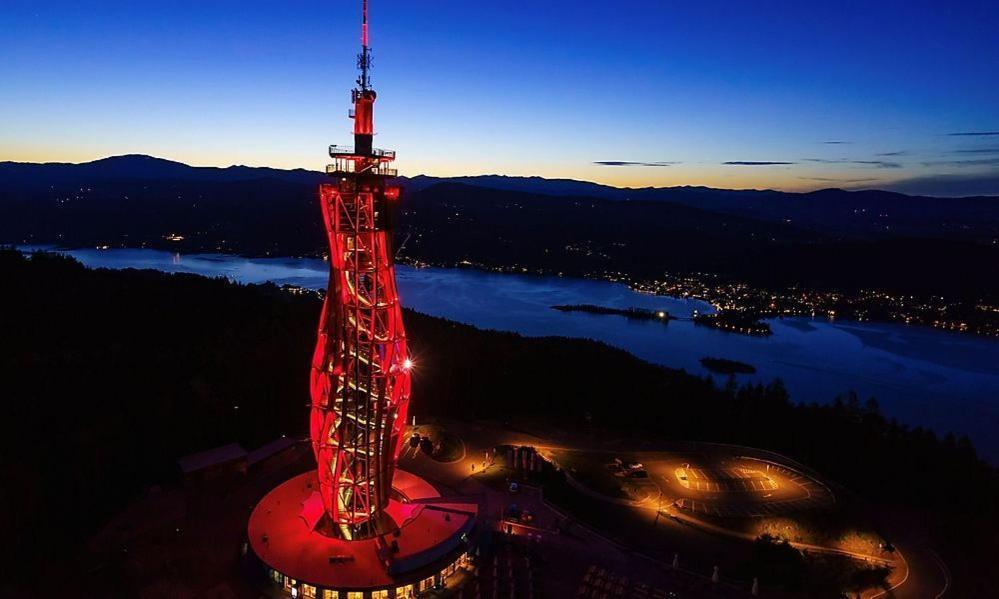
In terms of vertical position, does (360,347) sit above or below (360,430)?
above

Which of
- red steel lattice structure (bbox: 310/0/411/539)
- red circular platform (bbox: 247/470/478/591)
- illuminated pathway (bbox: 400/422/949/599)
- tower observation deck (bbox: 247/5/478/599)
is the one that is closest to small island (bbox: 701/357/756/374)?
illuminated pathway (bbox: 400/422/949/599)

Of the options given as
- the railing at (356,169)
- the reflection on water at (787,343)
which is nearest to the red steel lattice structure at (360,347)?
the railing at (356,169)

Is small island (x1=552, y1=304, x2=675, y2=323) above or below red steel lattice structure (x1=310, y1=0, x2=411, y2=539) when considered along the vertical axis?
below

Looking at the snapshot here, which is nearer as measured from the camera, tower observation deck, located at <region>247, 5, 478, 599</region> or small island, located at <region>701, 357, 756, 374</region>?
tower observation deck, located at <region>247, 5, 478, 599</region>

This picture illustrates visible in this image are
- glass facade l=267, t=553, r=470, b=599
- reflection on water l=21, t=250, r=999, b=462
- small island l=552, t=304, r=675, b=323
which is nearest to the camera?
glass facade l=267, t=553, r=470, b=599

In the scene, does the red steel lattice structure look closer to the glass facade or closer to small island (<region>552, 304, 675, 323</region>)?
the glass facade

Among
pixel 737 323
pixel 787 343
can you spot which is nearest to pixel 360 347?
pixel 787 343

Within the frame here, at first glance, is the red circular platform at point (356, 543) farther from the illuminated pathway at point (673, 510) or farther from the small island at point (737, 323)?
the small island at point (737, 323)

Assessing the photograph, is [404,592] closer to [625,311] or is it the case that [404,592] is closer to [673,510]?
[673,510]
